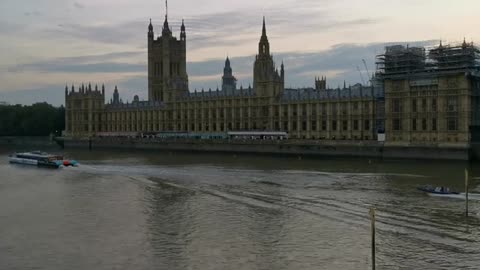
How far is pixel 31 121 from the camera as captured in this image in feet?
563

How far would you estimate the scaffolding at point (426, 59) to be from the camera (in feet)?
299

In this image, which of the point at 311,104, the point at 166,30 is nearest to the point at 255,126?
the point at 311,104

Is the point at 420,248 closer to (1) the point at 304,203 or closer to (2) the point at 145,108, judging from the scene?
(1) the point at 304,203

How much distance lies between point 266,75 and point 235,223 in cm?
9290

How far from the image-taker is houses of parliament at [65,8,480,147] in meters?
92.6

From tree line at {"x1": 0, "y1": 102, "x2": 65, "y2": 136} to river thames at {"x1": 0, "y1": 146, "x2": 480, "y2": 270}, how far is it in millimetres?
111727

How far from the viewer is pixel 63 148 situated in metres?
154

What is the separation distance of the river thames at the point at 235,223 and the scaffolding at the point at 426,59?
30.9m

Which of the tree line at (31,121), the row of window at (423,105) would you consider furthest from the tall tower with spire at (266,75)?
the tree line at (31,121)

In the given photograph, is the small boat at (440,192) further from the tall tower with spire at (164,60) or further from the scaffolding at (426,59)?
the tall tower with spire at (164,60)

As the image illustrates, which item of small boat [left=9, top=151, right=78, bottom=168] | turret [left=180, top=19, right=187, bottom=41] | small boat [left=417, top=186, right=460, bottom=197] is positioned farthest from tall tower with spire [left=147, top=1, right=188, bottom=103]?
small boat [left=417, top=186, right=460, bottom=197]

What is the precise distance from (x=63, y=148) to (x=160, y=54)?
47.3 meters

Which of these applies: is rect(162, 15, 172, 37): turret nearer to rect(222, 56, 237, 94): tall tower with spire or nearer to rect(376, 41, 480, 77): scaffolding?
rect(222, 56, 237, 94): tall tower with spire

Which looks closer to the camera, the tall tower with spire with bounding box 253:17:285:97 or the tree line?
the tall tower with spire with bounding box 253:17:285:97
